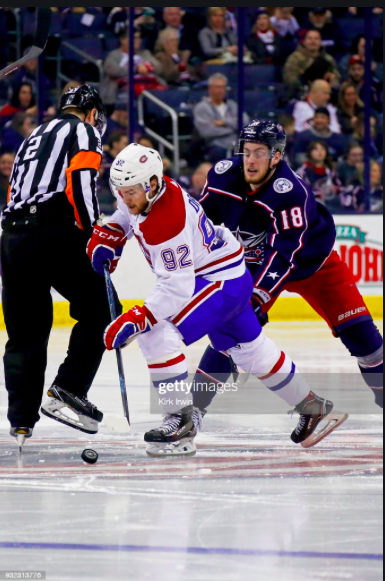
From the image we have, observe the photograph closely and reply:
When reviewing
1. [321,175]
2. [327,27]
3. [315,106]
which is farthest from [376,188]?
[327,27]

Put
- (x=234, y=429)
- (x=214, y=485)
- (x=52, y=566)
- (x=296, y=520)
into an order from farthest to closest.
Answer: (x=234, y=429) → (x=214, y=485) → (x=296, y=520) → (x=52, y=566)

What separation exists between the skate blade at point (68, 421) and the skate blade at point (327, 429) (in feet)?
2.47

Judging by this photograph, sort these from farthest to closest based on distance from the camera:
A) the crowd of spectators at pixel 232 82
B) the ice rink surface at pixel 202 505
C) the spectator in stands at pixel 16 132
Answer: the crowd of spectators at pixel 232 82 < the spectator in stands at pixel 16 132 < the ice rink surface at pixel 202 505

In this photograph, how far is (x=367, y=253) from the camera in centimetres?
791

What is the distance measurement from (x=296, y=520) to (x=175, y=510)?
0.34 m

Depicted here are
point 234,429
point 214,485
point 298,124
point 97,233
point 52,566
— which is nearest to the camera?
point 52,566

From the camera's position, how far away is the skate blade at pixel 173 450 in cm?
353

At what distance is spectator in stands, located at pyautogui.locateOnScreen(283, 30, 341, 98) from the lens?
8703mm

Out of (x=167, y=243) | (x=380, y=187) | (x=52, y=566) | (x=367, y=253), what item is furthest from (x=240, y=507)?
(x=380, y=187)

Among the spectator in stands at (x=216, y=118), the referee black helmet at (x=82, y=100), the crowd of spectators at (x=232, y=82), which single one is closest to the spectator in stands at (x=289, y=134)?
the crowd of spectators at (x=232, y=82)

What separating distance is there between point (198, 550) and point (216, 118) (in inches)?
246

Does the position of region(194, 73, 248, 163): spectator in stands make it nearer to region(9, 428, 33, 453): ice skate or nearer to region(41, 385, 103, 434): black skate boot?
region(41, 385, 103, 434): black skate boot

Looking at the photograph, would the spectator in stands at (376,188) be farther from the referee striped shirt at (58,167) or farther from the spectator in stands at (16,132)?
the referee striped shirt at (58,167)

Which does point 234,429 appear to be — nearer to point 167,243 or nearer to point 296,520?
point 167,243
